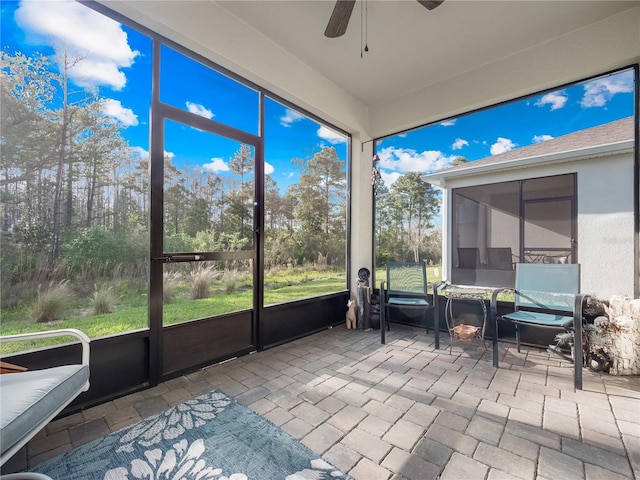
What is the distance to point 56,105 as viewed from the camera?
1.89 meters

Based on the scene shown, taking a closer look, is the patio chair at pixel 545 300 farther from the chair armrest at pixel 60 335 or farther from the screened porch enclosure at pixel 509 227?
the chair armrest at pixel 60 335

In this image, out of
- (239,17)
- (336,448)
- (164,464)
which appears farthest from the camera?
(239,17)

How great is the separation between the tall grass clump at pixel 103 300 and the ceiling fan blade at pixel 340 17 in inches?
105

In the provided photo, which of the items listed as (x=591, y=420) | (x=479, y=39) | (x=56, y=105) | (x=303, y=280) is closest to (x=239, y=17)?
(x=56, y=105)

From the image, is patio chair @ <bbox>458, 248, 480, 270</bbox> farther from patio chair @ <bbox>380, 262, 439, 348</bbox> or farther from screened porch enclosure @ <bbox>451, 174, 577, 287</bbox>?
patio chair @ <bbox>380, 262, 439, 348</bbox>

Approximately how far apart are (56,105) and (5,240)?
0.95 m

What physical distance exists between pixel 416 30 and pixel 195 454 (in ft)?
12.6

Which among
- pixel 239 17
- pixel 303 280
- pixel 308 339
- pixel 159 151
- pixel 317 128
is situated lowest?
pixel 308 339

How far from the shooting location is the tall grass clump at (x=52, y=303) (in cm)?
185

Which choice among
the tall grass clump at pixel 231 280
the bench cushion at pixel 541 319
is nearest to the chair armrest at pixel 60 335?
the tall grass clump at pixel 231 280

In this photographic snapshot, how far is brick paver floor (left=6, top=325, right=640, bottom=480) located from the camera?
146 centimetres

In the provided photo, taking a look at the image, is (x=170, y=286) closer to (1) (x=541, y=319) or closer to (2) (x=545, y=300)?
(1) (x=541, y=319)

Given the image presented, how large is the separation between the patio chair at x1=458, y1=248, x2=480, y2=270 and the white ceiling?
7.35 ft

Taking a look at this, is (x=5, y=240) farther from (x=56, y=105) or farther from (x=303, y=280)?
(x=303, y=280)
